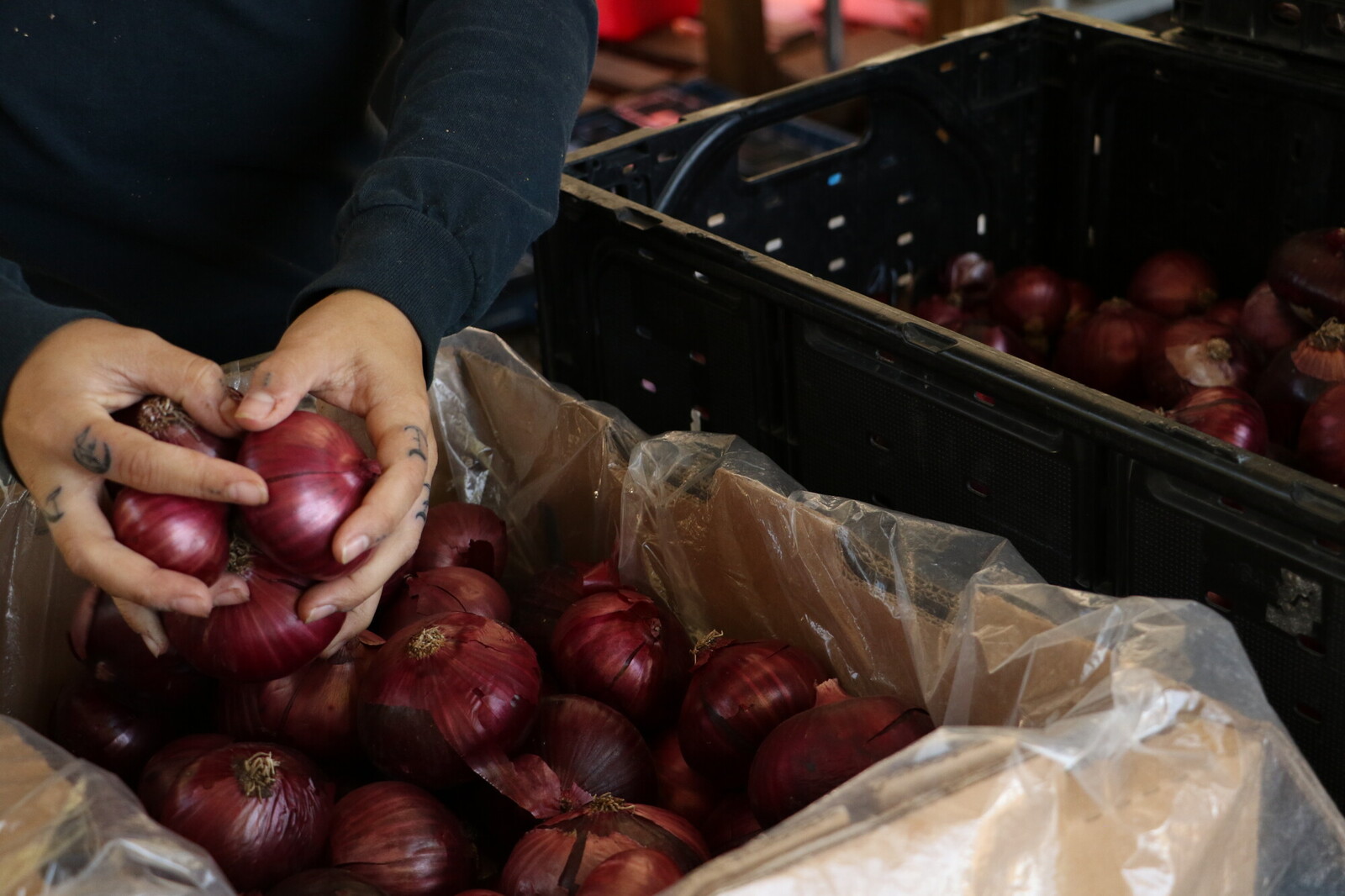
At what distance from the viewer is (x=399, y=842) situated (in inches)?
31.2

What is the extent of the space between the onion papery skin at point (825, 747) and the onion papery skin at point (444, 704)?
0.54ft

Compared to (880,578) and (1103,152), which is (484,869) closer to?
(880,578)

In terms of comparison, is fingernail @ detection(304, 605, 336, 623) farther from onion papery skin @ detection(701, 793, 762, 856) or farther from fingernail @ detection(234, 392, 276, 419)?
onion papery skin @ detection(701, 793, 762, 856)

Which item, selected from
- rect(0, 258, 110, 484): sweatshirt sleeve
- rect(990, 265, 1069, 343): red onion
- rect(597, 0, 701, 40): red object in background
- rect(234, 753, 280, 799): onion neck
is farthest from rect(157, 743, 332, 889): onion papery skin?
rect(597, 0, 701, 40): red object in background

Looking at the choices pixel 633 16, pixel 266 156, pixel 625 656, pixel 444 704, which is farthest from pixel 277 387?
pixel 633 16

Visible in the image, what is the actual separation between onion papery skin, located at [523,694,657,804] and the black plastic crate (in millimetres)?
285

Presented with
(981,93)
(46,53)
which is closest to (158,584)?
(46,53)

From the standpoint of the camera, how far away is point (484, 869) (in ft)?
2.86

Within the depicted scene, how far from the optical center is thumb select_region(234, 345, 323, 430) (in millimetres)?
694

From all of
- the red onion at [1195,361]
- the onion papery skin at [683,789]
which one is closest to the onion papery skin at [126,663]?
the onion papery skin at [683,789]

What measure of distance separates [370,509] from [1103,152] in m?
1.05

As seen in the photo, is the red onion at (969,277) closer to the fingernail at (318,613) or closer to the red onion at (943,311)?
the red onion at (943,311)

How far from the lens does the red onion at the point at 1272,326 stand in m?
1.24

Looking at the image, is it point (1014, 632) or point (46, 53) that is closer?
point (1014, 632)
